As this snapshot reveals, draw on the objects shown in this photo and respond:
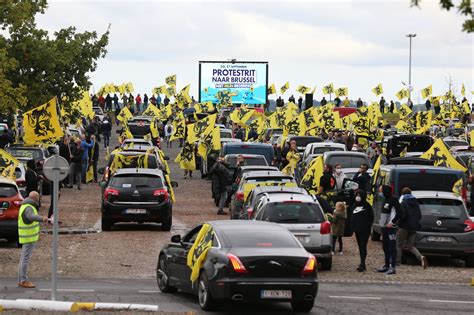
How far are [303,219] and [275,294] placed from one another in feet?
21.9

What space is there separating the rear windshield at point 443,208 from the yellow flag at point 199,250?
8.63 meters

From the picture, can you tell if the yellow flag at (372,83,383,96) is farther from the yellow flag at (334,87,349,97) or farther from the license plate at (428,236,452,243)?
the license plate at (428,236,452,243)

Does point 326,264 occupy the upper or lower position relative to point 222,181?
lower

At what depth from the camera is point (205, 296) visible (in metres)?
18.4

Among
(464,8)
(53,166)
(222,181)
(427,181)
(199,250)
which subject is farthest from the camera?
(222,181)

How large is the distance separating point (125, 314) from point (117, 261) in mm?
8341

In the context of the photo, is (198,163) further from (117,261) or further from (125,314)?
(125,314)

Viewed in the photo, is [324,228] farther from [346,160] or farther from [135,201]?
[346,160]

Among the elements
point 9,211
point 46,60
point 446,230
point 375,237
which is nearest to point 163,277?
point 9,211

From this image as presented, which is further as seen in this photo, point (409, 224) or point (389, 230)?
point (409, 224)

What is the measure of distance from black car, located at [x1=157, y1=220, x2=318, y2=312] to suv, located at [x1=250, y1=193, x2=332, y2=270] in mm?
5323

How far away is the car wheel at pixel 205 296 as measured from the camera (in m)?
18.3

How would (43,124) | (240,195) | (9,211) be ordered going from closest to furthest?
(9,211)
(240,195)
(43,124)

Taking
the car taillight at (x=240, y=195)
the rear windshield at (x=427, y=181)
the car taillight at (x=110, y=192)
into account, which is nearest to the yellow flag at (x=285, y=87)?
the car taillight at (x=240, y=195)
